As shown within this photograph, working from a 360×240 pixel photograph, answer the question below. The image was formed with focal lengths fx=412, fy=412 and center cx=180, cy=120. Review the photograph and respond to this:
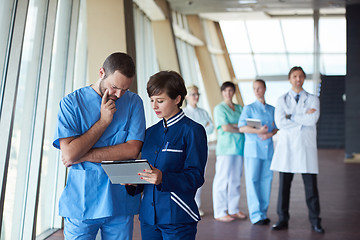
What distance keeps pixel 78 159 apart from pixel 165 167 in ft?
1.17

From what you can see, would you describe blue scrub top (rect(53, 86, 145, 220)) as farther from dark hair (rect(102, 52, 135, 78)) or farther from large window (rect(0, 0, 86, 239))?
large window (rect(0, 0, 86, 239))

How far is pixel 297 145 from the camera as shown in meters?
3.89

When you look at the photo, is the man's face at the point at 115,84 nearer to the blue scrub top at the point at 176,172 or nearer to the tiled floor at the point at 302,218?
the blue scrub top at the point at 176,172

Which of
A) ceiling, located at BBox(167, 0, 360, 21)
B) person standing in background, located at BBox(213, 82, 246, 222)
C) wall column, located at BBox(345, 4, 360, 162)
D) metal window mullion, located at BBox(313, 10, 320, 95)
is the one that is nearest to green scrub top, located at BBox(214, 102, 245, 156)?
person standing in background, located at BBox(213, 82, 246, 222)

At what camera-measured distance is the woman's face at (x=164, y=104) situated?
5.65 feet

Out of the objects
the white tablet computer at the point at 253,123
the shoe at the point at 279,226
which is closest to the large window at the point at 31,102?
the white tablet computer at the point at 253,123

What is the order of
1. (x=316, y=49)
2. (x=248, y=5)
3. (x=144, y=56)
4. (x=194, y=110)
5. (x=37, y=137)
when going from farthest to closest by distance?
(x=316, y=49) → (x=248, y=5) → (x=144, y=56) → (x=194, y=110) → (x=37, y=137)

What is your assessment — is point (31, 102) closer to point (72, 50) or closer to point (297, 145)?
point (72, 50)

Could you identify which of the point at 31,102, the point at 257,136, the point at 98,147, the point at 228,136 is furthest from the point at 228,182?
the point at 98,147

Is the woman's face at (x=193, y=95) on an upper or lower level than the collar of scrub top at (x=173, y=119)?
upper

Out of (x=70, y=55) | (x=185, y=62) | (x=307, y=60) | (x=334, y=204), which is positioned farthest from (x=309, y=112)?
(x=307, y=60)

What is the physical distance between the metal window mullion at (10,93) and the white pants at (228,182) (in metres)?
2.43

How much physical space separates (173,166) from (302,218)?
315 centimetres

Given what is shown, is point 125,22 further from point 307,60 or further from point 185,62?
point 307,60
